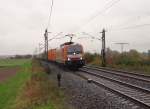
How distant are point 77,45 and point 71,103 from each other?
22.8 m

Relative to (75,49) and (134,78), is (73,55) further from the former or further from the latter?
(134,78)

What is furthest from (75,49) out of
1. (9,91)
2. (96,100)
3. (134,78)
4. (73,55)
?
(96,100)

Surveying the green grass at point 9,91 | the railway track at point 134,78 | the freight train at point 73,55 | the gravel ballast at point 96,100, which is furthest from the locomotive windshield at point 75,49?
Result: the gravel ballast at point 96,100

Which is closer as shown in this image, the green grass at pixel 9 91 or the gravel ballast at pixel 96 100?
the gravel ballast at pixel 96 100

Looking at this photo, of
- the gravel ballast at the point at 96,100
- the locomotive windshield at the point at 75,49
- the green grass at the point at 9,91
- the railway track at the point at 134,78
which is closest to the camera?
the gravel ballast at the point at 96,100

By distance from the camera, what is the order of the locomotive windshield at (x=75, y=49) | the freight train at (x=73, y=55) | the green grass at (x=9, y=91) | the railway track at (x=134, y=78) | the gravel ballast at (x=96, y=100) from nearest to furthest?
the gravel ballast at (x=96, y=100) → the green grass at (x=9, y=91) → the railway track at (x=134, y=78) → the freight train at (x=73, y=55) → the locomotive windshield at (x=75, y=49)

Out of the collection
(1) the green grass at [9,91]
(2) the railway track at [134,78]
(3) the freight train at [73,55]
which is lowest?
(1) the green grass at [9,91]

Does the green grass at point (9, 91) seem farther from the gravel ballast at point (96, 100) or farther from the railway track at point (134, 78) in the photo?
the railway track at point (134, 78)

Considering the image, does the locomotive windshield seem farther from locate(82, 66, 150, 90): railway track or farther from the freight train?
locate(82, 66, 150, 90): railway track

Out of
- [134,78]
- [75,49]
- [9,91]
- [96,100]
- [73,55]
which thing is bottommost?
[9,91]

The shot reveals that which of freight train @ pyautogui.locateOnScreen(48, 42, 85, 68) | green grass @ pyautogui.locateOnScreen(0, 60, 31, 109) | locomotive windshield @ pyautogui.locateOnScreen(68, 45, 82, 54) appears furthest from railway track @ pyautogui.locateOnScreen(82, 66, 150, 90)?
locomotive windshield @ pyautogui.locateOnScreen(68, 45, 82, 54)

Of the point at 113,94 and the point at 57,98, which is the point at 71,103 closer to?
the point at 57,98

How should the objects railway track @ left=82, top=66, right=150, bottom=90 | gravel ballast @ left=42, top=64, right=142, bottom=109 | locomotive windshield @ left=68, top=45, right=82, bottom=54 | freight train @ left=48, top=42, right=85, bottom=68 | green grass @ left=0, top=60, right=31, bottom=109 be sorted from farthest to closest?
locomotive windshield @ left=68, top=45, right=82, bottom=54, freight train @ left=48, top=42, right=85, bottom=68, railway track @ left=82, top=66, right=150, bottom=90, green grass @ left=0, top=60, right=31, bottom=109, gravel ballast @ left=42, top=64, right=142, bottom=109

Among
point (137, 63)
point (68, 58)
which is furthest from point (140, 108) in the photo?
point (137, 63)
